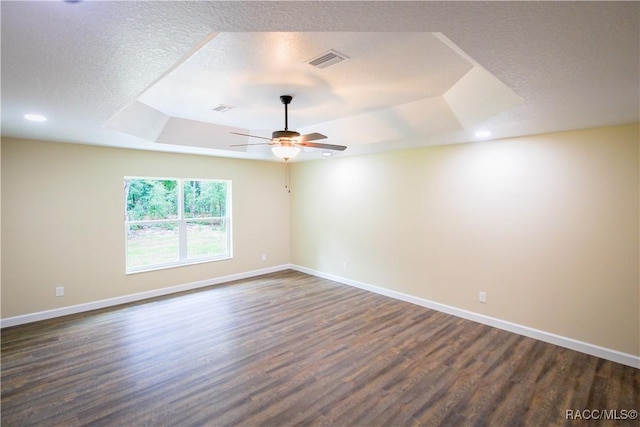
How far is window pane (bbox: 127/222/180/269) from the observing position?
16.5 ft

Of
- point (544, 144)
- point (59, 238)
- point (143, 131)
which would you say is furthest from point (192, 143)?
point (544, 144)

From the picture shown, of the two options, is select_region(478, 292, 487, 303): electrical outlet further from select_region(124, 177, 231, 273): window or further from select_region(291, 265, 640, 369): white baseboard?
select_region(124, 177, 231, 273): window

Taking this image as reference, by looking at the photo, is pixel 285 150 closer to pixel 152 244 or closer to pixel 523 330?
pixel 152 244

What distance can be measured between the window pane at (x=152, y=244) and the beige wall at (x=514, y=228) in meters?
3.13

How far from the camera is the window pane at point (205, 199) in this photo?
565 centimetres

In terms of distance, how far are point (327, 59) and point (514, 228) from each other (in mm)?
3086

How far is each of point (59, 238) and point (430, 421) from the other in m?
5.00

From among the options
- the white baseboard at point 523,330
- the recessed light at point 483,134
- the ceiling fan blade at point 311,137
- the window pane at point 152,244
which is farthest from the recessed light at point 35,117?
the white baseboard at point 523,330

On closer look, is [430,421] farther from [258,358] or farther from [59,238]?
[59,238]

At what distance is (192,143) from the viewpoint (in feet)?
15.1

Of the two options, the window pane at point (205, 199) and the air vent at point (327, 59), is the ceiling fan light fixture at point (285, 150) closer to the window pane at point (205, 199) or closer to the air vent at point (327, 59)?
the air vent at point (327, 59)

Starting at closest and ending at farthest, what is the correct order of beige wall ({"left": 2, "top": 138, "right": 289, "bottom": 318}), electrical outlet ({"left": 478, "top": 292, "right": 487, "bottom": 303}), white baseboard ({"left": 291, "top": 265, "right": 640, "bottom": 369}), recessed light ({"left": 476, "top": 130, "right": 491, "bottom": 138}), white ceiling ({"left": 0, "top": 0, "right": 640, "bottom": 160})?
white ceiling ({"left": 0, "top": 0, "right": 640, "bottom": 160})
white baseboard ({"left": 291, "top": 265, "right": 640, "bottom": 369})
recessed light ({"left": 476, "top": 130, "right": 491, "bottom": 138})
beige wall ({"left": 2, "top": 138, "right": 289, "bottom": 318})
electrical outlet ({"left": 478, "top": 292, "right": 487, "bottom": 303})

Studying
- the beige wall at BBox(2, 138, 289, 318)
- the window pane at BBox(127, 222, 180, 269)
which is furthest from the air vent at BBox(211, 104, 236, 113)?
the window pane at BBox(127, 222, 180, 269)

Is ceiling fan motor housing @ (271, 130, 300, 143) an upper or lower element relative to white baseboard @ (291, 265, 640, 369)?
upper
